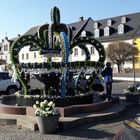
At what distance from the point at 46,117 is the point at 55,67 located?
4.03m

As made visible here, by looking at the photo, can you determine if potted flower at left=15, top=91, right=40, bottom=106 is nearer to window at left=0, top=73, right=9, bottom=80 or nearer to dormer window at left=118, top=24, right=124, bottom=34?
window at left=0, top=73, right=9, bottom=80

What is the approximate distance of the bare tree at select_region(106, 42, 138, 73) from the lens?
186 feet

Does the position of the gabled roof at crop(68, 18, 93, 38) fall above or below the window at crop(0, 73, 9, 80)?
above

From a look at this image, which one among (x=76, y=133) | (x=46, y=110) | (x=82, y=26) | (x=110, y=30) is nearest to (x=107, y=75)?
(x=76, y=133)

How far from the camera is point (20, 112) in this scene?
512 inches

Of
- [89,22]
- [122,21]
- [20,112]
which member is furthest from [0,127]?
[89,22]

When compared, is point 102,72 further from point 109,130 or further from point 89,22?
point 89,22

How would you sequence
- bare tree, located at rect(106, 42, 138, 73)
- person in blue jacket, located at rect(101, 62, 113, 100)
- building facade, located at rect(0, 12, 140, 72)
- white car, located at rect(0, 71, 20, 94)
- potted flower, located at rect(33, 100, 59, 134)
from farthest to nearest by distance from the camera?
building facade, located at rect(0, 12, 140, 72) → bare tree, located at rect(106, 42, 138, 73) → white car, located at rect(0, 71, 20, 94) → person in blue jacket, located at rect(101, 62, 113, 100) → potted flower, located at rect(33, 100, 59, 134)

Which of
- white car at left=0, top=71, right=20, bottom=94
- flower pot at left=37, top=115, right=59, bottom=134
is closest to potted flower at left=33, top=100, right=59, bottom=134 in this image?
flower pot at left=37, top=115, right=59, bottom=134

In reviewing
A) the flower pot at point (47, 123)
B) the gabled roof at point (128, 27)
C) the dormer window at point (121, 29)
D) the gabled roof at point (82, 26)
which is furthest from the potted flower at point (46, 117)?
the gabled roof at point (82, 26)

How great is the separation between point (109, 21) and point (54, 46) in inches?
2131

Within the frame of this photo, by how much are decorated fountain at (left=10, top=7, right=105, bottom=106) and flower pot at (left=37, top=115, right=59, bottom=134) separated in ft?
11.2

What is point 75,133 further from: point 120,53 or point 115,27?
point 115,27

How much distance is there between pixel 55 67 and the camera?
14.2m
